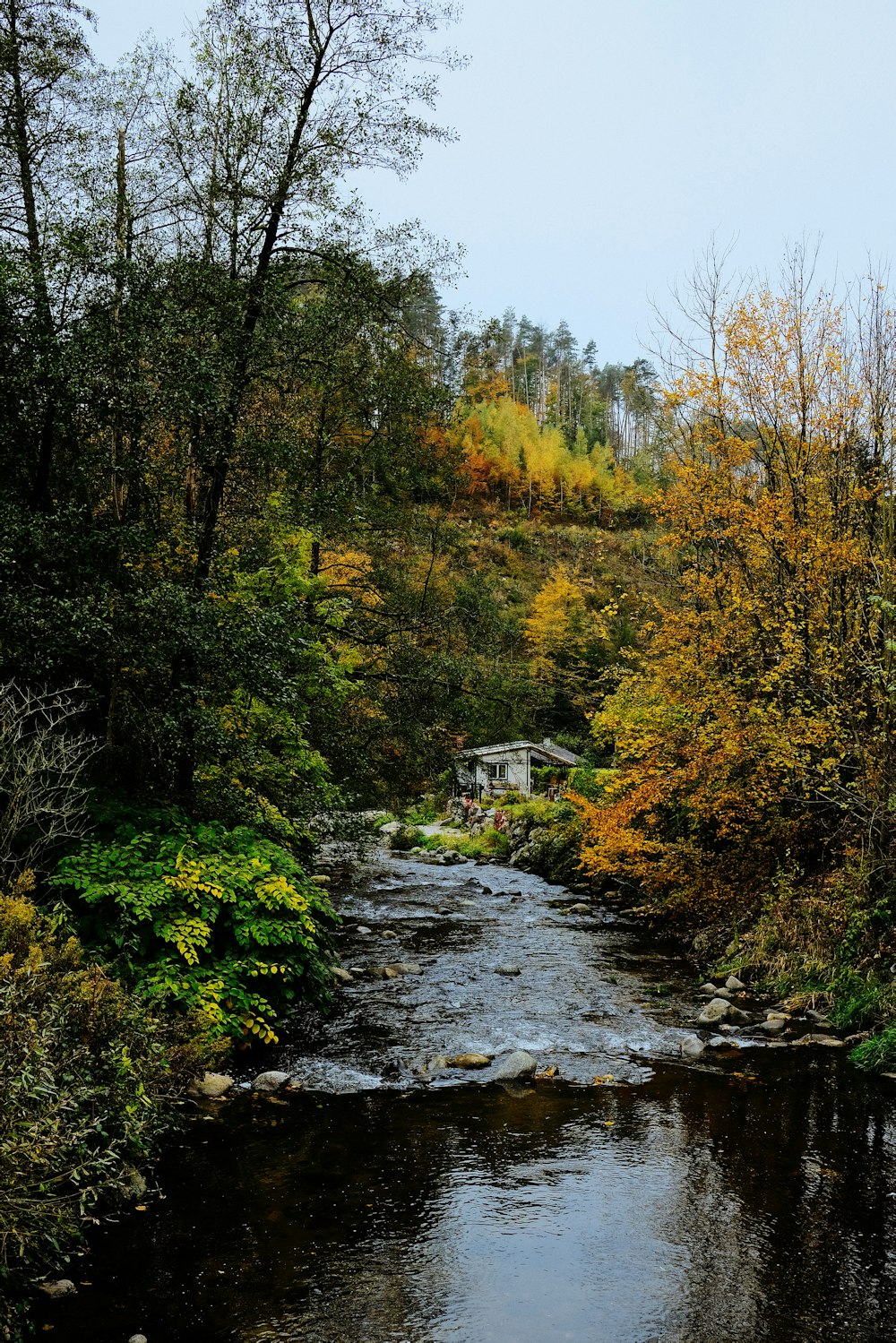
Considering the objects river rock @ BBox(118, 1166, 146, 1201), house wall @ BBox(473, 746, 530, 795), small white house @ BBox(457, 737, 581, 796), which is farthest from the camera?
house wall @ BBox(473, 746, 530, 795)

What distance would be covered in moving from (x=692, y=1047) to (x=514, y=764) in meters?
32.1

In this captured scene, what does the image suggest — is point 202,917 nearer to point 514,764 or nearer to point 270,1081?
point 270,1081

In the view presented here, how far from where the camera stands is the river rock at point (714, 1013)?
10672mm

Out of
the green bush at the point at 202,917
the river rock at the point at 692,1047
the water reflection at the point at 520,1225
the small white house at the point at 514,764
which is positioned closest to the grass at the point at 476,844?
the small white house at the point at 514,764

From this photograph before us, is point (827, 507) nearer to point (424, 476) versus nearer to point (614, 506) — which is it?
point (424, 476)

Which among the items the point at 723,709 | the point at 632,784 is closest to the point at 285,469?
the point at 723,709

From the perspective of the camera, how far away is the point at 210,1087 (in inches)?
325

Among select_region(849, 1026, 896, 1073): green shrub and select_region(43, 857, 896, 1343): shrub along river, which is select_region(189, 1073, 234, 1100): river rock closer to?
select_region(43, 857, 896, 1343): shrub along river

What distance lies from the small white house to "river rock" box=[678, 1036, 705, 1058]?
30.0 metres

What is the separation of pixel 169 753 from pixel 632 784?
10.00 m

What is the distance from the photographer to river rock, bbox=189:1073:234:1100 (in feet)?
26.8

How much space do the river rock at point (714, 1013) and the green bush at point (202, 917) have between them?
4.80 meters

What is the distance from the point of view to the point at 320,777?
1357 cm

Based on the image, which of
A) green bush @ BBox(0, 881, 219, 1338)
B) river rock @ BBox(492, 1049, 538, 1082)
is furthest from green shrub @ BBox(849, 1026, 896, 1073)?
green bush @ BBox(0, 881, 219, 1338)
